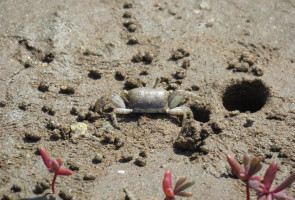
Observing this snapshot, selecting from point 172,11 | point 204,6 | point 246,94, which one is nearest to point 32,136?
point 246,94

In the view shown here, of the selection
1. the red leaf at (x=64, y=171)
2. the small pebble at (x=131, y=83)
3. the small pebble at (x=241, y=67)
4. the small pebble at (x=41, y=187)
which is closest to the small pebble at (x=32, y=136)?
the small pebble at (x=41, y=187)

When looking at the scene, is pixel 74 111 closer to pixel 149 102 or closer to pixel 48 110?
pixel 48 110

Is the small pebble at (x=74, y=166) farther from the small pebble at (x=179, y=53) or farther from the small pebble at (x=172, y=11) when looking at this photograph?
the small pebble at (x=172, y=11)

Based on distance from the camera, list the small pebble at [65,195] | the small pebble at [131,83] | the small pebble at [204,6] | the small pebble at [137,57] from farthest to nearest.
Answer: the small pebble at [204,6] → the small pebble at [137,57] → the small pebble at [131,83] → the small pebble at [65,195]

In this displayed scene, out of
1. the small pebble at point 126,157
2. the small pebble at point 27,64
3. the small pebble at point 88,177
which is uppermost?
the small pebble at point 27,64

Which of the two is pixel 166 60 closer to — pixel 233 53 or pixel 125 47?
pixel 125 47

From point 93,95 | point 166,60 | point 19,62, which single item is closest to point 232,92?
point 166,60
